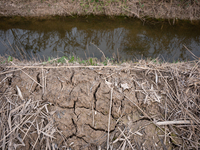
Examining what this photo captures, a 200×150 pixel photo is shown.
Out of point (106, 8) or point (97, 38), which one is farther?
point (106, 8)

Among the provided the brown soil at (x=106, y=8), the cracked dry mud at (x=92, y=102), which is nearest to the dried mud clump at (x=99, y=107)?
the cracked dry mud at (x=92, y=102)

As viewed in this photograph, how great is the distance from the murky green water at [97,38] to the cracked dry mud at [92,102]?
8.17 ft

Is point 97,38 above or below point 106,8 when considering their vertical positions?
below

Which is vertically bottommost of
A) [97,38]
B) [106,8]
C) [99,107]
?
[99,107]

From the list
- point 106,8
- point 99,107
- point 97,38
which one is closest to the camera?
point 99,107

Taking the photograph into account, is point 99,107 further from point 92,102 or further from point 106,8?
point 106,8

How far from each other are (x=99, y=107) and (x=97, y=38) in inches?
163

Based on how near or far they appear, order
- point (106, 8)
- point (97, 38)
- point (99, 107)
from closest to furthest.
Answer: point (99, 107)
point (97, 38)
point (106, 8)

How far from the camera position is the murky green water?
4738mm

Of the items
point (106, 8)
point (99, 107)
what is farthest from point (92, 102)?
point (106, 8)

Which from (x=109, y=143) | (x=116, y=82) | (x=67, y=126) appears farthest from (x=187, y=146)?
(x=67, y=126)

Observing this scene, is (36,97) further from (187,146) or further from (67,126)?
(187,146)

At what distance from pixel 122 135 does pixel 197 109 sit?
1.11 meters

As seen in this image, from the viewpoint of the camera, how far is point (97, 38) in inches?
212
